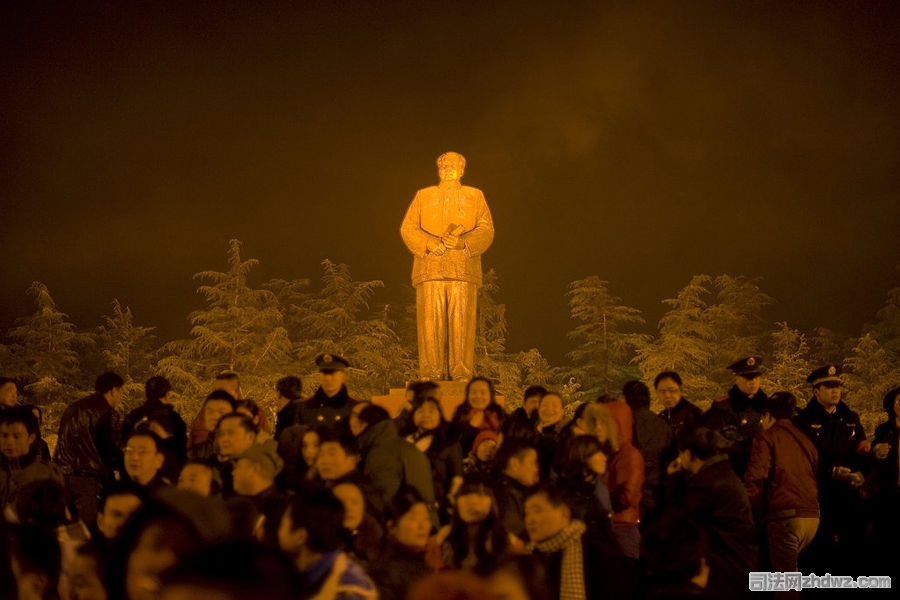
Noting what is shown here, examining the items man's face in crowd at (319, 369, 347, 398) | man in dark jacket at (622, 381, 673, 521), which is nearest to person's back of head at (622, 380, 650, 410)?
man in dark jacket at (622, 381, 673, 521)

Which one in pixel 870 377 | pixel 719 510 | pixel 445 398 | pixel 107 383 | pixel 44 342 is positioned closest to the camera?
pixel 719 510

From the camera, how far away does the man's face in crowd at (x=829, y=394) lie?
7820 millimetres

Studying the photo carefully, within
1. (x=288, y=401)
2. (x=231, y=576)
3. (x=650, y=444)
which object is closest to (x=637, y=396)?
(x=650, y=444)

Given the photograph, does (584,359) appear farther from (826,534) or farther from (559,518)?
(559,518)

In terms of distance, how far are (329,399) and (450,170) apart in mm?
5212

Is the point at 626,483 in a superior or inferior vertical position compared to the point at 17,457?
inferior

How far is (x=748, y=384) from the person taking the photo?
8.15m

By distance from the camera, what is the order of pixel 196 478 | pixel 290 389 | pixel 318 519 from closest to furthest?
pixel 318 519 → pixel 196 478 → pixel 290 389

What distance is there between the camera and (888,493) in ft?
22.5

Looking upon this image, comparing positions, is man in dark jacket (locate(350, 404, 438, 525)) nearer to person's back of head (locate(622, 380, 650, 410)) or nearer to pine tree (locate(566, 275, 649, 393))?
person's back of head (locate(622, 380, 650, 410))

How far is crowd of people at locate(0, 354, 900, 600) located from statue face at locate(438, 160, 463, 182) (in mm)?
4743

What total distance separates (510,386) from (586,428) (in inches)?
1109

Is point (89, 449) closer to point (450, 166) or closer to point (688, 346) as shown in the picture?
point (450, 166)

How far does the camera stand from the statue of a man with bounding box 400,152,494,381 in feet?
39.9
